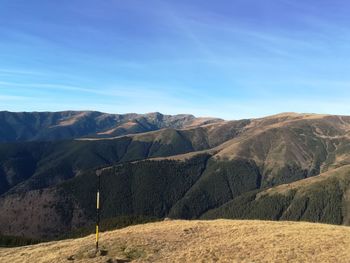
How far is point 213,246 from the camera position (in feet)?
151

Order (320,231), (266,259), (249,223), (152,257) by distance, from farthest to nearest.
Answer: (249,223) → (320,231) → (152,257) → (266,259)

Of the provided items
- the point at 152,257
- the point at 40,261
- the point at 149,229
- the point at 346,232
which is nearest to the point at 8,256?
the point at 40,261

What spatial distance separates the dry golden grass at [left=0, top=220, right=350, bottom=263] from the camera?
42.5m

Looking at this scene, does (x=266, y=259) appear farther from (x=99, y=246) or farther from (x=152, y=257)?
(x=99, y=246)

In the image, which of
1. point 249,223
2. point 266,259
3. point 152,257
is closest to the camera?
point 266,259

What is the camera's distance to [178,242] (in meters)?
48.5

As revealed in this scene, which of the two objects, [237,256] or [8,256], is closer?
[237,256]

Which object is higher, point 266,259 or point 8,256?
point 266,259

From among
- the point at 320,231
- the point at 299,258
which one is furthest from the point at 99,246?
the point at 320,231

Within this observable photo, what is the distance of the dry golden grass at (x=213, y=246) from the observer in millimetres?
42469

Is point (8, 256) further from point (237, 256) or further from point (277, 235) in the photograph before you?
point (277, 235)

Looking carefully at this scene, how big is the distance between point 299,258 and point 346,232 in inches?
670

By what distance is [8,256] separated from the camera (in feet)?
179

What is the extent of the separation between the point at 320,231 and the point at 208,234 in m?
15.2
